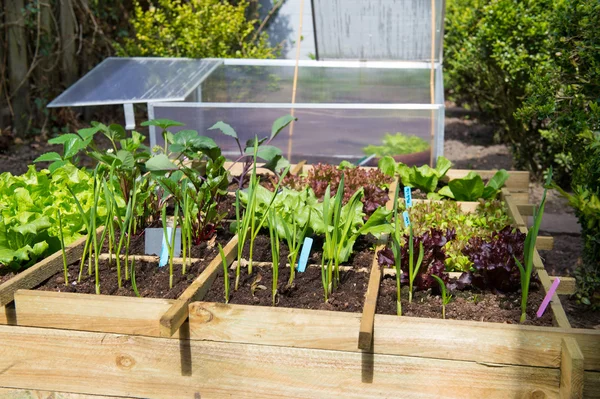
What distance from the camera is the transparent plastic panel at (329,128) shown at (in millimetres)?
4285

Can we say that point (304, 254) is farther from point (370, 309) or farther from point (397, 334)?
point (397, 334)

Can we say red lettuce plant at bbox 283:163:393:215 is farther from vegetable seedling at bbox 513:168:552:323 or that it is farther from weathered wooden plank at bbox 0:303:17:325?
weathered wooden plank at bbox 0:303:17:325

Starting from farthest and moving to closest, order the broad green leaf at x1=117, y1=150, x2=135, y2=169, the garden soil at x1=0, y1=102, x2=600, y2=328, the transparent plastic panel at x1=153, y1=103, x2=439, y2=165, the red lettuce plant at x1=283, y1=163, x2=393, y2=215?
the transparent plastic panel at x1=153, y1=103, x2=439, y2=165 → the garden soil at x1=0, y1=102, x2=600, y2=328 → the red lettuce plant at x1=283, y1=163, x2=393, y2=215 → the broad green leaf at x1=117, y1=150, x2=135, y2=169

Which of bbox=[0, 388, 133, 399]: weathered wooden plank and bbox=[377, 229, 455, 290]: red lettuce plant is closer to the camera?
bbox=[0, 388, 133, 399]: weathered wooden plank

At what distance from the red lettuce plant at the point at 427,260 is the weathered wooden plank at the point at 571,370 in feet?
1.71

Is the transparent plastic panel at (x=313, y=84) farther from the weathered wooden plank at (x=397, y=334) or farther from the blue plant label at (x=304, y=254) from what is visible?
the weathered wooden plank at (x=397, y=334)

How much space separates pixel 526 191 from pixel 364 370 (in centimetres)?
218

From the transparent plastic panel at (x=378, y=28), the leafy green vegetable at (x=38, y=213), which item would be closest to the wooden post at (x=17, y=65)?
the transparent plastic panel at (x=378, y=28)

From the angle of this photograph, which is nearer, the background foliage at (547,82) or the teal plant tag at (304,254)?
the teal plant tag at (304,254)

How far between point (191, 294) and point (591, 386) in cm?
114

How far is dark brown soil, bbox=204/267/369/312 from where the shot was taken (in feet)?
6.73

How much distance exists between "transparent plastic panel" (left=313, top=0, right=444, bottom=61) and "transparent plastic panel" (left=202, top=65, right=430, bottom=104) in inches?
9.9

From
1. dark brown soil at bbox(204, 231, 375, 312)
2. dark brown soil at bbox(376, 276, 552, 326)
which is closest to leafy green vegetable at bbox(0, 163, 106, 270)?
dark brown soil at bbox(204, 231, 375, 312)

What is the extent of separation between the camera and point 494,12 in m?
5.36
